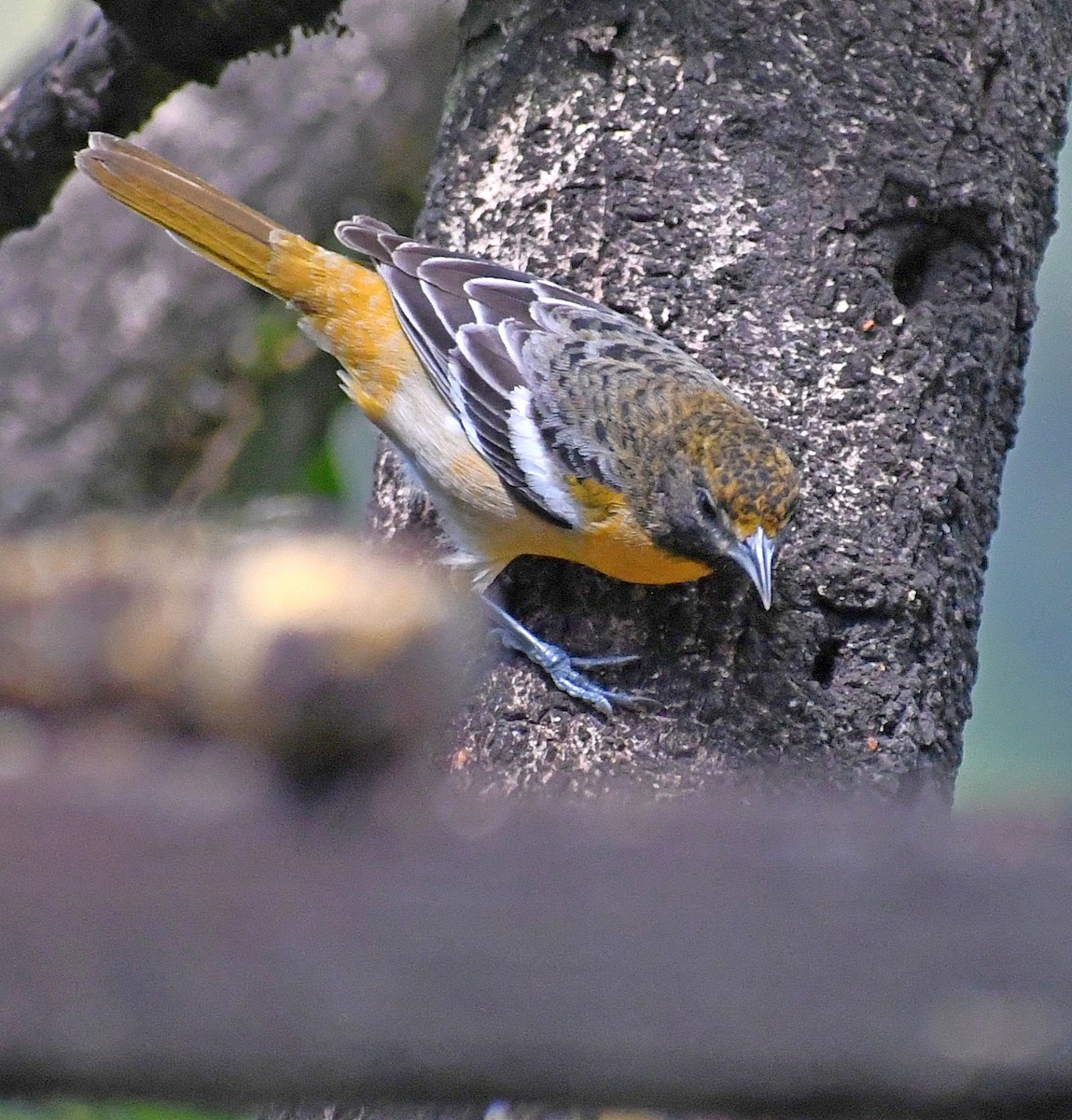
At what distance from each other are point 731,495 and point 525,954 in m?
2.51

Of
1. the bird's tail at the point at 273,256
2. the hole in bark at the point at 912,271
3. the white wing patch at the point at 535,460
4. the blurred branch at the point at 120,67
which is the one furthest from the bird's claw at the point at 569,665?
the blurred branch at the point at 120,67

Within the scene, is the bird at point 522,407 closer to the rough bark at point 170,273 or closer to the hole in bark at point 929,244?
the hole in bark at point 929,244

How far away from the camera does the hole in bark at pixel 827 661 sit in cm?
341

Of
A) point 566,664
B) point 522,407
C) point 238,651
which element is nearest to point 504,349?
point 522,407

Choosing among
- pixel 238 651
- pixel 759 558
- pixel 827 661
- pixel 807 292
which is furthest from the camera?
pixel 807 292

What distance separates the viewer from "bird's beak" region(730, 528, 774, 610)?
3.23m

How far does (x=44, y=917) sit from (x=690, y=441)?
110 inches

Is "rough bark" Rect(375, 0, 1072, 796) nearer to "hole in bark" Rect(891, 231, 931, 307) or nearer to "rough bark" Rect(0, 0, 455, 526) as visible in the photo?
"hole in bark" Rect(891, 231, 931, 307)

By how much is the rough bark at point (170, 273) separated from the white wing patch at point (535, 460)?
3.09 metres

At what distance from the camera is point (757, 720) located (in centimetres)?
332

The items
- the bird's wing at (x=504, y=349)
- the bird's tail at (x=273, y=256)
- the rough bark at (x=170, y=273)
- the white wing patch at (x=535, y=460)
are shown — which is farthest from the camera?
the rough bark at (x=170, y=273)

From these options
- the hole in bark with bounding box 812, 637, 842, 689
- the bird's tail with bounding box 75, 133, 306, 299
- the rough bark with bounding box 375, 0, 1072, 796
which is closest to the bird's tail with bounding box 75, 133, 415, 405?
the bird's tail with bounding box 75, 133, 306, 299

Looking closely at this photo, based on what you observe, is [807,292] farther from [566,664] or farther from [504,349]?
[566,664]

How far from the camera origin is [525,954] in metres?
0.90
